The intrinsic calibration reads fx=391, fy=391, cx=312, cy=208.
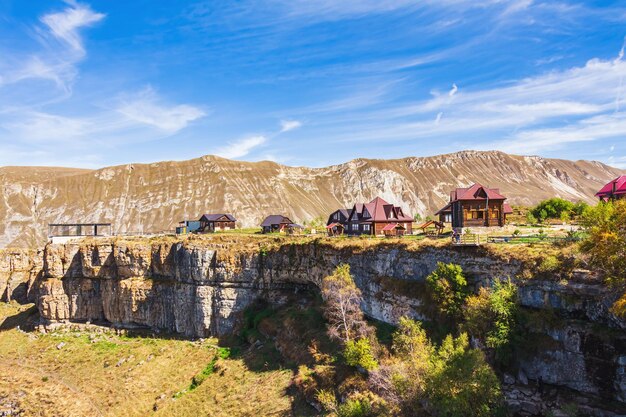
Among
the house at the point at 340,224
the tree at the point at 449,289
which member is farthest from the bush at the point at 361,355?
the house at the point at 340,224

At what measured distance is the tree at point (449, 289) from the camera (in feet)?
108

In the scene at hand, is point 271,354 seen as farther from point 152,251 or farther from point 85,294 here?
point 85,294

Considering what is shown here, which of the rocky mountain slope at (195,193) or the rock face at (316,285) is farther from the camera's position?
the rocky mountain slope at (195,193)

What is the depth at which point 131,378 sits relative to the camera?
47.5 meters

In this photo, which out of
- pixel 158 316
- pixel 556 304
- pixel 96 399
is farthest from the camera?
pixel 158 316

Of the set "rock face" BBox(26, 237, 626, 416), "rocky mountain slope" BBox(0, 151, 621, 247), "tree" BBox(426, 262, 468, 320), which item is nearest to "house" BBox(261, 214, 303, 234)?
"rock face" BBox(26, 237, 626, 416)

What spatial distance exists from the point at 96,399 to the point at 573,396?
46.2 metres

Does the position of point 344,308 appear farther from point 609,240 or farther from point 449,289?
point 609,240

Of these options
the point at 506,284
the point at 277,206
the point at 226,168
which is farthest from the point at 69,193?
the point at 506,284

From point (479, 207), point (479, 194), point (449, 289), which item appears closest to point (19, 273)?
point (449, 289)

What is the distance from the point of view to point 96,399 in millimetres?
43969

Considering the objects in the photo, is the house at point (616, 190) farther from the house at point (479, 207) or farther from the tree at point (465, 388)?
the tree at point (465, 388)

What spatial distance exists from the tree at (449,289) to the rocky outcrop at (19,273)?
273 feet

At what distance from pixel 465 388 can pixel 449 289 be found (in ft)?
34.5
